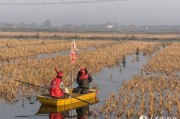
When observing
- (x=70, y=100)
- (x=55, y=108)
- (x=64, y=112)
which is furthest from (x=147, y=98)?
(x=55, y=108)

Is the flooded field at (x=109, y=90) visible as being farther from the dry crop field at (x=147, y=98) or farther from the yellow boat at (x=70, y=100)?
the yellow boat at (x=70, y=100)

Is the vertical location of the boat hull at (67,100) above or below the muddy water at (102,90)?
above

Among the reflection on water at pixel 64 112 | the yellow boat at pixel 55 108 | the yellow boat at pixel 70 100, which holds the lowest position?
the reflection on water at pixel 64 112

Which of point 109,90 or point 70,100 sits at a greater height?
point 70,100

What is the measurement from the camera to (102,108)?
1577 cm

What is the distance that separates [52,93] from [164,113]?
4832 millimetres

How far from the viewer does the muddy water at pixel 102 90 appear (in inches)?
605

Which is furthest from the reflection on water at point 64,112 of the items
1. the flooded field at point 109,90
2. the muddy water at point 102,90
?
the muddy water at point 102,90

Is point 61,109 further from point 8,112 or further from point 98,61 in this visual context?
point 98,61

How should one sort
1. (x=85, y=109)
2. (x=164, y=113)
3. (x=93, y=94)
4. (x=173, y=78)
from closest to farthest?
(x=164, y=113), (x=85, y=109), (x=93, y=94), (x=173, y=78)

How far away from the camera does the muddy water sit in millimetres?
15376

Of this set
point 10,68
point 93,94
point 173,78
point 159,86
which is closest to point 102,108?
point 93,94

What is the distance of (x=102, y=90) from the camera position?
21219mm

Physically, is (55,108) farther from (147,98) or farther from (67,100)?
(147,98)
